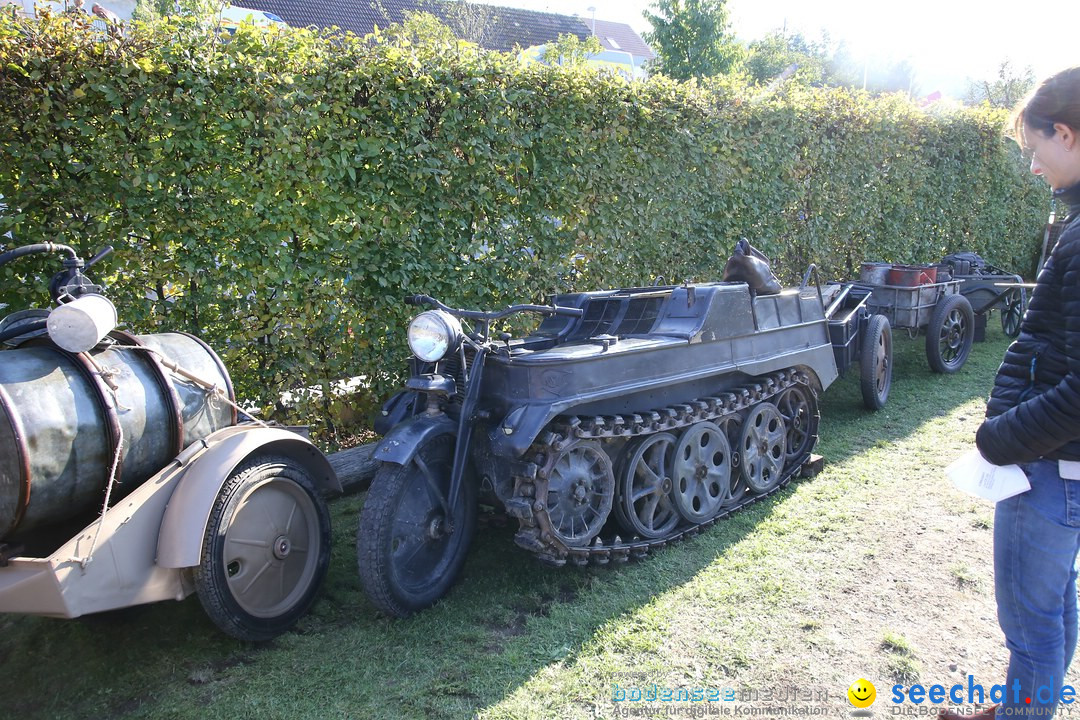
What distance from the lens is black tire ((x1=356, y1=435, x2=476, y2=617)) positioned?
11.4 feet

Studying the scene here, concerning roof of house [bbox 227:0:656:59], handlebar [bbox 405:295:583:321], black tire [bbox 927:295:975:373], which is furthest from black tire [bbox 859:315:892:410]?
roof of house [bbox 227:0:656:59]

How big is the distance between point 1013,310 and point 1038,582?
421 inches

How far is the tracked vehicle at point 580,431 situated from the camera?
145 inches

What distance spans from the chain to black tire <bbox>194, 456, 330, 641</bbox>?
106cm

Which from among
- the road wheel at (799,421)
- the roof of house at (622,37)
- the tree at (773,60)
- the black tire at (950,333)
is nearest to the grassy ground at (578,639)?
the road wheel at (799,421)

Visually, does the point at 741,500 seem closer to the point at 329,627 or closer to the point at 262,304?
the point at 329,627

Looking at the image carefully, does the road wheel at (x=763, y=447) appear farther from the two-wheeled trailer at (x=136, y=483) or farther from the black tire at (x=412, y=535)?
the two-wheeled trailer at (x=136, y=483)

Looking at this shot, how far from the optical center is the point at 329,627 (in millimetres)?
3609

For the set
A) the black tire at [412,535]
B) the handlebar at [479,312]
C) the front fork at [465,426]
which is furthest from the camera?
the handlebar at [479,312]

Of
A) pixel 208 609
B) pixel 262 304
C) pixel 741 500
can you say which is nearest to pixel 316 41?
pixel 262 304

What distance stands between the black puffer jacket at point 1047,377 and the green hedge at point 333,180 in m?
4.15

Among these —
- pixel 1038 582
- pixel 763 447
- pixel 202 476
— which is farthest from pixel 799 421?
pixel 202 476

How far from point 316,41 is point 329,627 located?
12.9 ft

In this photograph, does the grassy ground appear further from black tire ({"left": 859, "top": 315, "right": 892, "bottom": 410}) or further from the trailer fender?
black tire ({"left": 859, "top": 315, "right": 892, "bottom": 410})
